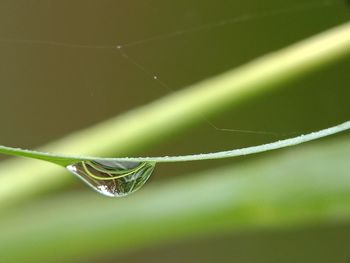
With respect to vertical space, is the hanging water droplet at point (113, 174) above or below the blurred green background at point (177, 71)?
below

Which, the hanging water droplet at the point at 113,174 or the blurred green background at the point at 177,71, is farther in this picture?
the blurred green background at the point at 177,71

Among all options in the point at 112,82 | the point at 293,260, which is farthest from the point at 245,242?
the point at 112,82

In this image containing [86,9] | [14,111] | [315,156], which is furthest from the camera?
[14,111]

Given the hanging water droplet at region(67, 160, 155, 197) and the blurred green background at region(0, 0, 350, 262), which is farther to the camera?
the blurred green background at region(0, 0, 350, 262)

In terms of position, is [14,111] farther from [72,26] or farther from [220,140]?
[220,140]

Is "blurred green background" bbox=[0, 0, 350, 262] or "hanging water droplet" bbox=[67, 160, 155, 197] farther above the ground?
"blurred green background" bbox=[0, 0, 350, 262]

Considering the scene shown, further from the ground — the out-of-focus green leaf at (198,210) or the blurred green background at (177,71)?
the blurred green background at (177,71)
